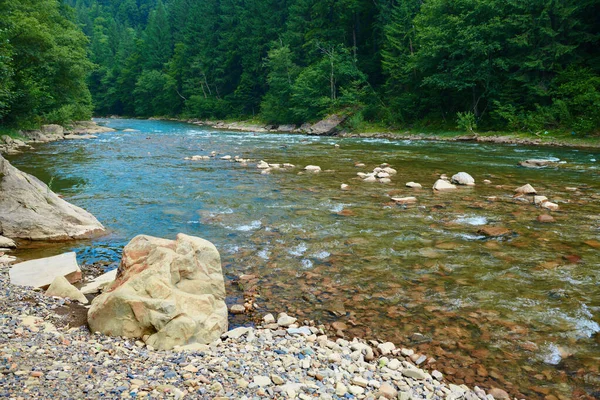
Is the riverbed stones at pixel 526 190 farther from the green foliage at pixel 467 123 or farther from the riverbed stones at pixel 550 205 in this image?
the green foliage at pixel 467 123

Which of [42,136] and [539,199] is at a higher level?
[42,136]

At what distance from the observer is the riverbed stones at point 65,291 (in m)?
5.09

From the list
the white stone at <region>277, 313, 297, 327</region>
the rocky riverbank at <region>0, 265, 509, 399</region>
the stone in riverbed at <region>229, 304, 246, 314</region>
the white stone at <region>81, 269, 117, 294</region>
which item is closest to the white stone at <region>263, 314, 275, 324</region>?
the white stone at <region>277, 313, 297, 327</region>

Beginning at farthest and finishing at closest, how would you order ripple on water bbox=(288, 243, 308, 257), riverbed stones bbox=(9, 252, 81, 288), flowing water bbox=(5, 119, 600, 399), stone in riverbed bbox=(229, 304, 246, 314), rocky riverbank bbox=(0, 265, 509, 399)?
ripple on water bbox=(288, 243, 308, 257) → riverbed stones bbox=(9, 252, 81, 288) → stone in riverbed bbox=(229, 304, 246, 314) → flowing water bbox=(5, 119, 600, 399) → rocky riverbank bbox=(0, 265, 509, 399)

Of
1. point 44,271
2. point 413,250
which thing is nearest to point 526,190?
point 413,250

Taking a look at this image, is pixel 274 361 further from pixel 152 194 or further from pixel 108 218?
pixel 152 194

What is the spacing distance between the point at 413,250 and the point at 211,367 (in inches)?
180

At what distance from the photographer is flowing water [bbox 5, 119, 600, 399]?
438cm

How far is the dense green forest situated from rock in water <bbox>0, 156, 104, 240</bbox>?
11.9 m

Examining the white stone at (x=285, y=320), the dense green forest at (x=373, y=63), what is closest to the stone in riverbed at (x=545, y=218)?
the white stone at (x=285, y=320)

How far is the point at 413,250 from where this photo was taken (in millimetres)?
7109

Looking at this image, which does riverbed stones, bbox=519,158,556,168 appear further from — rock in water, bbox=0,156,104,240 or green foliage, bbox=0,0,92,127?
green foliage, bbox=0,0,92,127

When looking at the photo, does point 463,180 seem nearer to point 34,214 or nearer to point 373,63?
point 34,214

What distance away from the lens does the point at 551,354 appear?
13.8 ft
